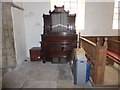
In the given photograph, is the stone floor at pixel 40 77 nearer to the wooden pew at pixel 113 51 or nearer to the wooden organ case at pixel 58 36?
the wooden organ case at pixel 58 36

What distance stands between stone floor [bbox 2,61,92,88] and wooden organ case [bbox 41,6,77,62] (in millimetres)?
417

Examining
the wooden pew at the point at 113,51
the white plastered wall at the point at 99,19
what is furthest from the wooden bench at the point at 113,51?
the white plastered wall at the point at 99,19

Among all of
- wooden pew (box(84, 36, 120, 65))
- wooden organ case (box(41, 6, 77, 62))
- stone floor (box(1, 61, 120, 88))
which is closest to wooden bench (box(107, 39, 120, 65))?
wooden pew (box(84, 36, 120, 65))

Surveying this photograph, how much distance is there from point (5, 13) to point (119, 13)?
4.22 metres

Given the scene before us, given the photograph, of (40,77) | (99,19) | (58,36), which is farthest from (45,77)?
(99,19)

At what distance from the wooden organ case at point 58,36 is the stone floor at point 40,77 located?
1.37ft

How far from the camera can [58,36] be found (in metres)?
4.91

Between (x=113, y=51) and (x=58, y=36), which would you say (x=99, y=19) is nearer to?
(x=113, y=51)

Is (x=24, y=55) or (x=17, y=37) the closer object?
(x=17, y=37)

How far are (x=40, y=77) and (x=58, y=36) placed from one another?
167 centimetres

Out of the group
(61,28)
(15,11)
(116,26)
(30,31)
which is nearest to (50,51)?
(61,28)

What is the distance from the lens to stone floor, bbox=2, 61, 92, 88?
329 cm

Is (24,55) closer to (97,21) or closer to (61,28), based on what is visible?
(61,28)

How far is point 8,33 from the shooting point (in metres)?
4.03
